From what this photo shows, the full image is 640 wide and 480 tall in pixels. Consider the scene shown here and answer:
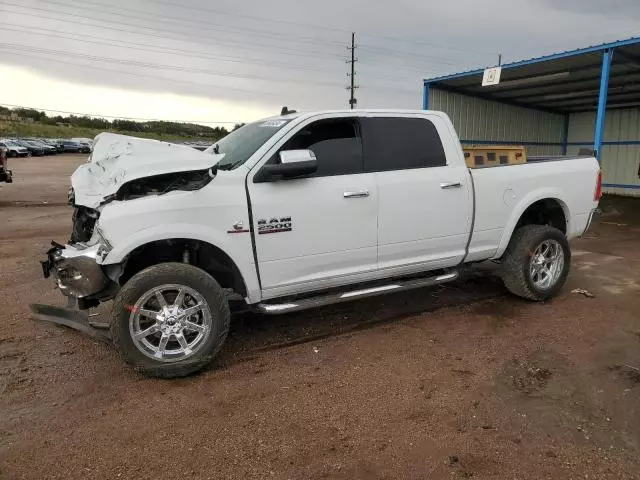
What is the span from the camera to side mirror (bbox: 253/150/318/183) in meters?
3.97

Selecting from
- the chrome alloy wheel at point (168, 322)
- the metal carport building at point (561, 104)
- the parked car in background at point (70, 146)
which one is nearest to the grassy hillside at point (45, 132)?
the parked car in background at point (70, 146)

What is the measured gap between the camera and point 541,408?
3432 mm

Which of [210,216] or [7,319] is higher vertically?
[210,216]

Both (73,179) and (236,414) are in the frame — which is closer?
(236,414)

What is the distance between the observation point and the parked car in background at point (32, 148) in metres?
46.6

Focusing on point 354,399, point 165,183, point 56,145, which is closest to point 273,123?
point 165,183

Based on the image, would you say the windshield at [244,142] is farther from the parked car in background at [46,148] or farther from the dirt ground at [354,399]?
the parked car in background at [46,148]

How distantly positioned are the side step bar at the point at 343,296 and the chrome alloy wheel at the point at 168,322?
538mm

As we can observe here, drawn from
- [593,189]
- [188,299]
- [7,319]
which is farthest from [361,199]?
[7,319]

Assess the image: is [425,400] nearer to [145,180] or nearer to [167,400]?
[167,400]

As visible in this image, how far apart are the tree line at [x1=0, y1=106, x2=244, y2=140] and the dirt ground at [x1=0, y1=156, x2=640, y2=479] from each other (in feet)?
252

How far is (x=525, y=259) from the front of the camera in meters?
5.48

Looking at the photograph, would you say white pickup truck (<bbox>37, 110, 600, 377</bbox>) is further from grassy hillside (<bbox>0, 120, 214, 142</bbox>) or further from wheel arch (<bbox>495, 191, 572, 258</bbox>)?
grassy hillside (<bbox>0, 120, 214, 142</bbox>)

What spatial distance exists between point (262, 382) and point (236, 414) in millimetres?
479
